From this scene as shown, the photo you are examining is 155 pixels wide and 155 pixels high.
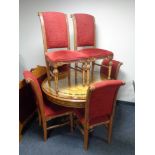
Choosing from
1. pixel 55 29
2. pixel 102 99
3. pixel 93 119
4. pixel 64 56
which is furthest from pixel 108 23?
pixel 93 119

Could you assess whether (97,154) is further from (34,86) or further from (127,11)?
(127,11)

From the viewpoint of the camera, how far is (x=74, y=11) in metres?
3.24

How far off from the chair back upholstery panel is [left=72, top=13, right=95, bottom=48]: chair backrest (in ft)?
3.45

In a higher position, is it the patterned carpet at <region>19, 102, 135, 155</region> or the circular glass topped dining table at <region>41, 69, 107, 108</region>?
the circular glass topped dining table at <region>41, 69, 107, 108</region>

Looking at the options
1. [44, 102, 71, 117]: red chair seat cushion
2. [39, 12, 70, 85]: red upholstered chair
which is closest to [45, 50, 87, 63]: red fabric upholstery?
[39, 12, 70, 85]: red upholstered chair

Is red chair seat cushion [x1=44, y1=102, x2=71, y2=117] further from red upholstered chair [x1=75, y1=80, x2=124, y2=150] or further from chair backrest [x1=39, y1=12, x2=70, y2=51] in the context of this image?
chair backrest [x1=39, y1=12, x2=70, y2=51]

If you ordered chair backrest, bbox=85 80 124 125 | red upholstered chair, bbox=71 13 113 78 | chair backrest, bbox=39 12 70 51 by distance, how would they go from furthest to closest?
1. red upholstered chair, bbox=71 13 113 78
2. chair backrest, bbox=39 12 70 51
3. chair backrest, bbox=85 80 124 125

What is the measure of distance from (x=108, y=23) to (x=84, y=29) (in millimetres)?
556

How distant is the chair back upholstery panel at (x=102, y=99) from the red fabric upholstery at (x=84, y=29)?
3.46 ft

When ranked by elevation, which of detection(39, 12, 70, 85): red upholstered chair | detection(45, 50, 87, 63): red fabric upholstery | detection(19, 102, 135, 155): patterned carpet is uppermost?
detection(39, 12, 70, 85): red upholstered chair

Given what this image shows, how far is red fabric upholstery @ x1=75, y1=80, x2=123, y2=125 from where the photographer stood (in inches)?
75.3

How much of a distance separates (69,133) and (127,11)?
2034mm
